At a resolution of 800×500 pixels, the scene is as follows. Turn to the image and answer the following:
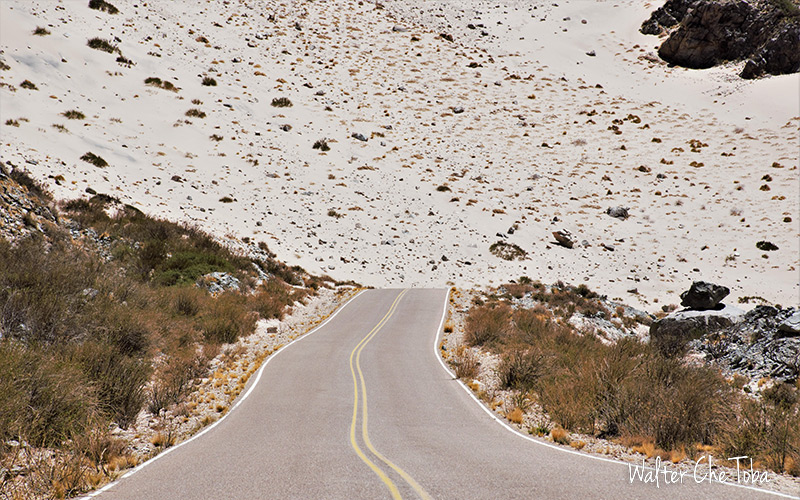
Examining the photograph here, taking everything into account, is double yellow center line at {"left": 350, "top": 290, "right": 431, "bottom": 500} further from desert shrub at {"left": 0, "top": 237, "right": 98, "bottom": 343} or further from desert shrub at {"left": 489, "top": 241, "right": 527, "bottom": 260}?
desert shrub at {"left": 489, "top": 241, "right": 527, "bottom": 260}

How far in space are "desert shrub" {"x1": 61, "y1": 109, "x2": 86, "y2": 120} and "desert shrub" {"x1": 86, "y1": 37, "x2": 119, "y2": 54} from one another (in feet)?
46.8

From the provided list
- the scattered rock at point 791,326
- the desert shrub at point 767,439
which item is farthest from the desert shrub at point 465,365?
the scattered rock at point 791,326

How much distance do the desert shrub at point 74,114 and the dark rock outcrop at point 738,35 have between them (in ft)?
248

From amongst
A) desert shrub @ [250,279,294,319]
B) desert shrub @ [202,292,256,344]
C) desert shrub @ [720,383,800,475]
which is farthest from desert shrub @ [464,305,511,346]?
desert shrub @ [720,383,800,475]

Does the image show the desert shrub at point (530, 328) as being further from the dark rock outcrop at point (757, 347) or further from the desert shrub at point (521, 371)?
the dark rock outcrop at point (757, 347)

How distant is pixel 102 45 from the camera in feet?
151

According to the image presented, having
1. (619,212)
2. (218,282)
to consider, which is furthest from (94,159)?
(619,212)

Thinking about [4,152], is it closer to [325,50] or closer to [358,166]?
[358,166]

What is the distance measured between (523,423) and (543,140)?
5035cm

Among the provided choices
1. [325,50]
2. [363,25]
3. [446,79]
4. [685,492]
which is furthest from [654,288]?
[363,25]

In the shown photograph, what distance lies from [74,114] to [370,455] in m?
42.1

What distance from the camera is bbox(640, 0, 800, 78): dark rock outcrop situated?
56.1 meters

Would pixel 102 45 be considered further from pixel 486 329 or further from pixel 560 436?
pixel 560 436

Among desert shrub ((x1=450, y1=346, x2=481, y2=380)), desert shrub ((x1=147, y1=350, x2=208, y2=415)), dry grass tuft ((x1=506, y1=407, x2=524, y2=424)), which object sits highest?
desert shrub ((x1=450, y1=346, x2=481, y2=380))
